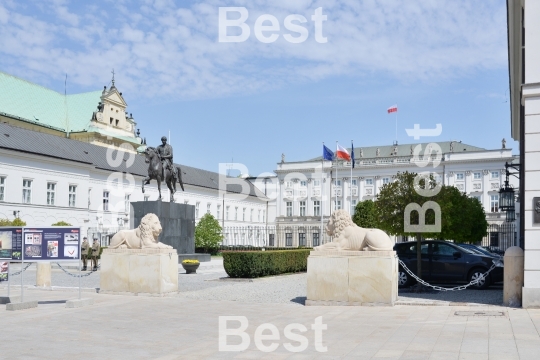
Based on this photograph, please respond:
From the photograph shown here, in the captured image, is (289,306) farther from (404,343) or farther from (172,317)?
(404,343)

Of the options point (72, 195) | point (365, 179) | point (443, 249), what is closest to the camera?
point (443, 249)

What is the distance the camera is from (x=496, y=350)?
28.3 ft

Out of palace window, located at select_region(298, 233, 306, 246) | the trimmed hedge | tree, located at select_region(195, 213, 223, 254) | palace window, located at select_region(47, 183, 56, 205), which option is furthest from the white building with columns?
palace window, located at select_region(298, 233, 306, 246)

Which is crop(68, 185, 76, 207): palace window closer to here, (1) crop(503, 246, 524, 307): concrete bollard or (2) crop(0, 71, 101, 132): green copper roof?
(2) crop(0, 71, 101, 132): green copper roof

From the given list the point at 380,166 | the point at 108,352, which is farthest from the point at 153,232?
the point at 380,166

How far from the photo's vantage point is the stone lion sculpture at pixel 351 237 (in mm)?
14086

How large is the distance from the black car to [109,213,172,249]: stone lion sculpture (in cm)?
751

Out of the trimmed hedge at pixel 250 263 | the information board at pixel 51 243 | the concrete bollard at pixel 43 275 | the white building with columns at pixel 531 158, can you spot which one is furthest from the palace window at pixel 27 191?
the white building with columns at pixel 531 158

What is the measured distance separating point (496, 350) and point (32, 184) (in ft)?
171

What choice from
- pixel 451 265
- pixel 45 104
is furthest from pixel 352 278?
pixel 45 104

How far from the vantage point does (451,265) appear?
19109mm

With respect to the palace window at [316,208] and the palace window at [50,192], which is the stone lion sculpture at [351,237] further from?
the palace window at [316,208]

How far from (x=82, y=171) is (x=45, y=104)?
22.1m

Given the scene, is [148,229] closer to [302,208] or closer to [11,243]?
[11,243]
